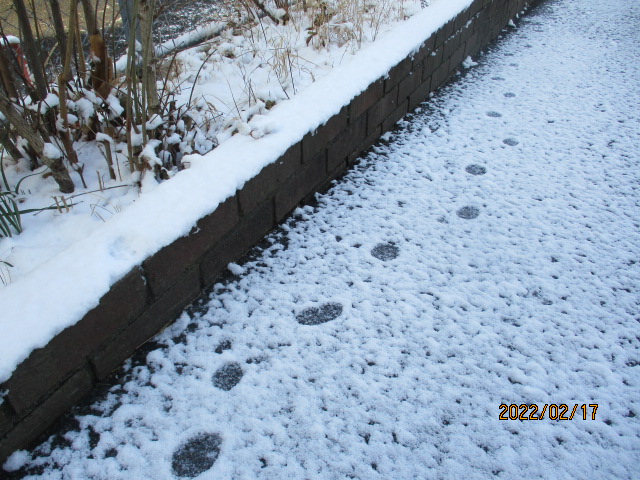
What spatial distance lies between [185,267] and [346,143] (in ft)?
3.44

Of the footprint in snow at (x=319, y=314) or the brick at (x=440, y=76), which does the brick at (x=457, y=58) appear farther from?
the footprint in snow at (x=319, y=314)

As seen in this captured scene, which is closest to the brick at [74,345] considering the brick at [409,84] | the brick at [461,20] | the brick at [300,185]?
the brick at [300,185]

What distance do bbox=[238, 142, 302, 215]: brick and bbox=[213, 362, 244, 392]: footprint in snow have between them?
55cm

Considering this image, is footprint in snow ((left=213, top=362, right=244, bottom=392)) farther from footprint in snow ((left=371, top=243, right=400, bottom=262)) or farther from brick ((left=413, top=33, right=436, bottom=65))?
brick ((left=413, top=33, right=436, bottom=65))

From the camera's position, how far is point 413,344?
1418mm

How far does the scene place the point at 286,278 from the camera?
5.48 ft

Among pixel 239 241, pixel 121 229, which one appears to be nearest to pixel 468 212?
pixel 239 241

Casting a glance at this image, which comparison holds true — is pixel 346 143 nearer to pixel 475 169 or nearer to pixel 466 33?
pixel 475 169

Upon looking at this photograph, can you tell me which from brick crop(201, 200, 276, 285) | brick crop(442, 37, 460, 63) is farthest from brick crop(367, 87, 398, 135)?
brick crop(201, 200, 276, 285)

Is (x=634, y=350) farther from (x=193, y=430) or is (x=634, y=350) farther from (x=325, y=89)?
(x=325, y=89)

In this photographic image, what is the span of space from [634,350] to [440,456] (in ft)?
2.38

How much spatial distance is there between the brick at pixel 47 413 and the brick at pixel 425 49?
2.23m

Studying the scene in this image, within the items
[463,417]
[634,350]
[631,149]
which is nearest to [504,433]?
[463,417]

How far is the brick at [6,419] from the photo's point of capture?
3.46 feet
